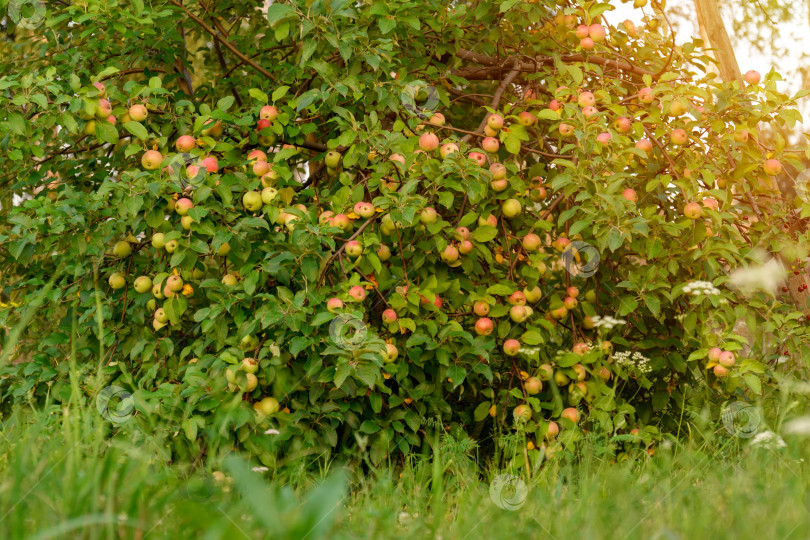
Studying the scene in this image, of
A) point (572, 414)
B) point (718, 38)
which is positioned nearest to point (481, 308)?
point (572, 414)

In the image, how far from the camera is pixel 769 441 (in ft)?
7.20

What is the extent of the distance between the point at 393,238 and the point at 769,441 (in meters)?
1.40

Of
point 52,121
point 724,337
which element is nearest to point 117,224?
point 52,121

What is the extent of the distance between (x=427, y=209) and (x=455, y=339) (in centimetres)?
47

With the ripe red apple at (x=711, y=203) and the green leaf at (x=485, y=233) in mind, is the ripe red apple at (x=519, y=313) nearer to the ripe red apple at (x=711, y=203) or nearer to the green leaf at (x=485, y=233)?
the green leaf at (x=485, y=233)

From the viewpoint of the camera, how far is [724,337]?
107 inches

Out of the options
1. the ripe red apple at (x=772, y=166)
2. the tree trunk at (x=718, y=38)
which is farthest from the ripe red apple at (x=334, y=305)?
the tree trunk at (x=718, y=38)

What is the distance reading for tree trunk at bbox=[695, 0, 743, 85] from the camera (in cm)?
421

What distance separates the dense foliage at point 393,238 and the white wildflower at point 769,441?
1.42 feet

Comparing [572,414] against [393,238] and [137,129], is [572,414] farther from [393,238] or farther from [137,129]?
[137,129]

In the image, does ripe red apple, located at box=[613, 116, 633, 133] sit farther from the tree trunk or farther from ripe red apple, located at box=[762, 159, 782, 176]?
the tree trunk

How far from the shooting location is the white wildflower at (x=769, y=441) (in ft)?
6.81

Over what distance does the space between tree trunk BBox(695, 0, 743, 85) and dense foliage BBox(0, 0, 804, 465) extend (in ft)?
3.51

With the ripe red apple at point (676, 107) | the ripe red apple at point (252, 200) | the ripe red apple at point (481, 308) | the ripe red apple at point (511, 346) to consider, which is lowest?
the ripe red apple at point (511, 346)
